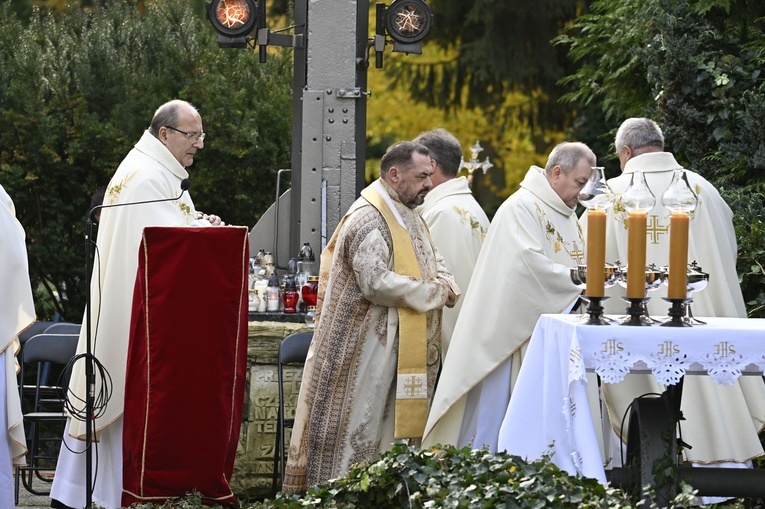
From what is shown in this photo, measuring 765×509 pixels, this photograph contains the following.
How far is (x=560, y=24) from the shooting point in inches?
746

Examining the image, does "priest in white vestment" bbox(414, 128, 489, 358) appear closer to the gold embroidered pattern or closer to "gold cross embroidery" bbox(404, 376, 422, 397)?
"gold cross embroidery" bbox(404, 376, 422, 397)

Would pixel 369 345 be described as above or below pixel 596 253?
below

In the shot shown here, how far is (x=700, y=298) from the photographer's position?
7.02m

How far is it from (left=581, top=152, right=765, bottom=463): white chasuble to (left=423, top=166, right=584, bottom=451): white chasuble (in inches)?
16.3

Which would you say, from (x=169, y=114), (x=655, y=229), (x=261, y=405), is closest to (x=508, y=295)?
(x=655, y=229)

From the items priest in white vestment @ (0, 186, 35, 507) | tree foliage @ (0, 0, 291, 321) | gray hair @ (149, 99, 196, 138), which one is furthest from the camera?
tree foliage @ (0, 0, 291, 321)

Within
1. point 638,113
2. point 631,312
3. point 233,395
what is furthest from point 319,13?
point 631,312

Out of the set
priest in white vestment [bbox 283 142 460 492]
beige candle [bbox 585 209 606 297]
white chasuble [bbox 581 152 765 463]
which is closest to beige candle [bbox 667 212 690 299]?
beige candle [bbox 585 209 606 297]

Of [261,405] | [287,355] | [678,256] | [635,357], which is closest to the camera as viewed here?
[635,357]

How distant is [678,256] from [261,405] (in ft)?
11.8

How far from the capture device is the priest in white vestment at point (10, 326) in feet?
20.8

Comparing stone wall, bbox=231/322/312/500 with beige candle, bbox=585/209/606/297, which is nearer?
beige candle, bbox=585/209/606/297

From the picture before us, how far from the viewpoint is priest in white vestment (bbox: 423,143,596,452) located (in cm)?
670

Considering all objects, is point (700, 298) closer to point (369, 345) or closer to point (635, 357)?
point (369, 345)
